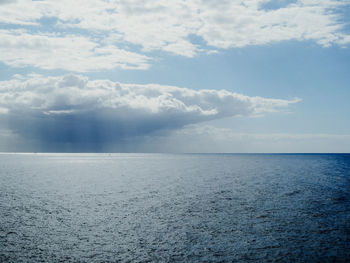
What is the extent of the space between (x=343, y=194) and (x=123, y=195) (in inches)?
1459

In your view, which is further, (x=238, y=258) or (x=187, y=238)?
(x=187, y=238)

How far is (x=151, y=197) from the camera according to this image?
4678 centimetres

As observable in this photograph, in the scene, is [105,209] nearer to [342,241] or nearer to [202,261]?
[202,261]

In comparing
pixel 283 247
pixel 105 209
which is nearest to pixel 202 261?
pixel 283 247

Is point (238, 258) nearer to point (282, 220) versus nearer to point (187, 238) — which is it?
point (187, 238)

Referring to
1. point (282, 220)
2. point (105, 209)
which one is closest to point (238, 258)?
point (282, 220)

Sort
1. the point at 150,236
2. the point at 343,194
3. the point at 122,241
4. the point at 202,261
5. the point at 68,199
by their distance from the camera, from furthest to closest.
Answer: the point at 343,194 → the point at 68,199 → the point at 150,236 → the point at 122,241 → the point at 202,261

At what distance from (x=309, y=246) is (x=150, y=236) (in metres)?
12.8

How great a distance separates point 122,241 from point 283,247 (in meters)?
12.6

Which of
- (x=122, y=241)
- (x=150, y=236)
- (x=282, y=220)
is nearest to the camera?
(x=122, y=241)

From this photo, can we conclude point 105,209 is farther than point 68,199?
No

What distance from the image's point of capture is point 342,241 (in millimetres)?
22844

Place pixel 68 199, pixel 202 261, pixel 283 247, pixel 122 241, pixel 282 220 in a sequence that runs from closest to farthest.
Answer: pixel 202 261
pixel 283 247
pixel 122 241
pixel 282 220
pixel 68 199

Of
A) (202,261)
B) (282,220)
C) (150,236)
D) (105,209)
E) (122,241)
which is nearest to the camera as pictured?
(202,261)
